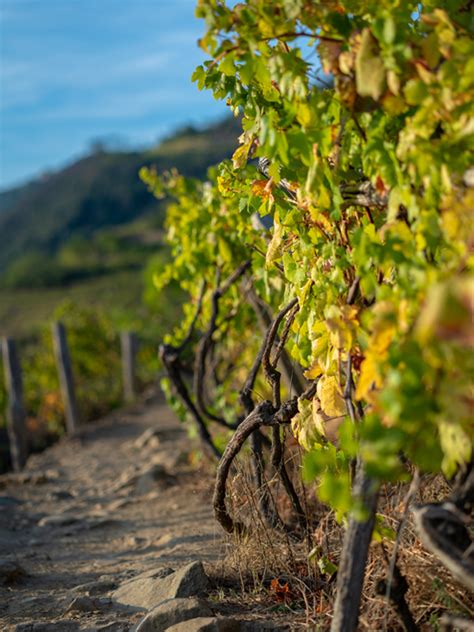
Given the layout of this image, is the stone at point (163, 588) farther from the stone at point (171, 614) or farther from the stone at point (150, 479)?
the stone at point (150, 479)

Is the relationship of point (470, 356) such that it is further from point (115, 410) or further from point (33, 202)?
point (33, 202)

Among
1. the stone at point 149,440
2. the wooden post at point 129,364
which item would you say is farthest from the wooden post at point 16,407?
the wooden post at point 129,364

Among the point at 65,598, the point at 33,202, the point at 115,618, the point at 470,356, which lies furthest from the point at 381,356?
the point at 33,202

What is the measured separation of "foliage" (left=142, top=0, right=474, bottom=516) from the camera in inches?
62.6

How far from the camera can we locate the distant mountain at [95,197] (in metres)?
75.0

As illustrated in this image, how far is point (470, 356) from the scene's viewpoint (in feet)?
5.16

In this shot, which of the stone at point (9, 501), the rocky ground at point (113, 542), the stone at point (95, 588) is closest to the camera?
the rocky ground at point (113, 542)

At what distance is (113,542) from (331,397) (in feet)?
8.22

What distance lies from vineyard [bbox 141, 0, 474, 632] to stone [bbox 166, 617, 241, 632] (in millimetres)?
359

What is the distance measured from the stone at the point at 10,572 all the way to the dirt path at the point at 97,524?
0.04ft

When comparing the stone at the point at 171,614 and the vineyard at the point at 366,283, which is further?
the stone at the point at 171,614

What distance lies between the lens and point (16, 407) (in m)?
8.18

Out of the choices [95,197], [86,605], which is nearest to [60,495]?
[86,605]

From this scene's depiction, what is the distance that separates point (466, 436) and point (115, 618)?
171 centimetres
